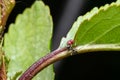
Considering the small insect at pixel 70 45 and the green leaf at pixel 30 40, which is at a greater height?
the green leaf at pixel 30 40

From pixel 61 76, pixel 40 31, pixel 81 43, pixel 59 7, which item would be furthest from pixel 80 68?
pixel 81 43

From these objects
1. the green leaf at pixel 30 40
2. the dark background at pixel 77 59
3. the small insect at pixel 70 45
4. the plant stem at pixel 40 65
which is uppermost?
the dark background at pixel 77 59

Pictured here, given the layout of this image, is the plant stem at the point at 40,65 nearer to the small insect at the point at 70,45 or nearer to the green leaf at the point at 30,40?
the small insect at the point at 70,45

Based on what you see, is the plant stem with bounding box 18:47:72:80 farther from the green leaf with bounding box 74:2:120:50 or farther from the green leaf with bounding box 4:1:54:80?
the green leaf with bounding box 4:1:54:80

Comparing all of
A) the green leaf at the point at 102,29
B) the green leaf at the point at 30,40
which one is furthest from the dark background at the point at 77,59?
the green leaf at the point at 102,29

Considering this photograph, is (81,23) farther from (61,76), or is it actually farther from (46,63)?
Result: (61,76)

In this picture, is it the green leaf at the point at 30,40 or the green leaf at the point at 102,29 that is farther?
the green leaf at the point at 30,40
